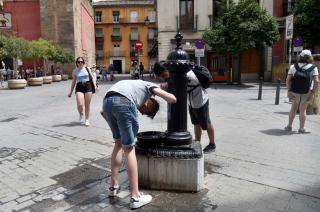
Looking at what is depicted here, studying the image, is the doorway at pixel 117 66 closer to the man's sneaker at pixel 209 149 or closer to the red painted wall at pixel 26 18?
the red painted wall at pixel 26 18

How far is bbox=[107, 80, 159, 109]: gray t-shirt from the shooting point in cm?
350

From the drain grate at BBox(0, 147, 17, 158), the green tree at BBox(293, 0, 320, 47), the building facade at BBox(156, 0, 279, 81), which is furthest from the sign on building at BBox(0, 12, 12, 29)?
the drain grate at BBox(0, 147, 17, 158)

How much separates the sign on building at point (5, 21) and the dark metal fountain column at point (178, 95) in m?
36.0

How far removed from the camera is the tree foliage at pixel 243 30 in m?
20.7

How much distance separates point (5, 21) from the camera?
117 feet

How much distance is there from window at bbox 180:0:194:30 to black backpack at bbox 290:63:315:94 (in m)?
21.3

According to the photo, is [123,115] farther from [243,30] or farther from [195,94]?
[243,30]

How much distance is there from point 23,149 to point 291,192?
4.35 m

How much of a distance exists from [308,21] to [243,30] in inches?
164

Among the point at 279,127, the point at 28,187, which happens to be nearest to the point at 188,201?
the point at 28,187

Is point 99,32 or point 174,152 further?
point 99,32

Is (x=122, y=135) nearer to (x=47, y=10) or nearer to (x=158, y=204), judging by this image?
(x=158, y=204)

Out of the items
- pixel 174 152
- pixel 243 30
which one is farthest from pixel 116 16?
pixel 174 152

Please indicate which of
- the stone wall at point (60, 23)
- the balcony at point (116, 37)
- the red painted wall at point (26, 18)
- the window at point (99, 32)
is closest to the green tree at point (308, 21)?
the stone wall at point (60, 23)
